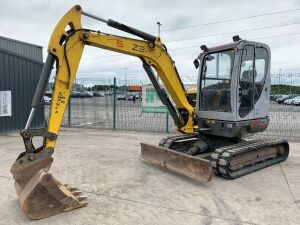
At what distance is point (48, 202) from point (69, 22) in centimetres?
282

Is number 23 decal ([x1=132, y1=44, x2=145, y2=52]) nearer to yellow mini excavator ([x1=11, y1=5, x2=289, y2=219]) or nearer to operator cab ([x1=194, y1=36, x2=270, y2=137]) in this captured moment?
yellow mini excavator ([x1=11, y1=5, x2=289, y2=219])

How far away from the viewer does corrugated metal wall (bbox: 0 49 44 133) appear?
39.6 ft

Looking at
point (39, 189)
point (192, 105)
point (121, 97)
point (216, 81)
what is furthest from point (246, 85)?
point (121, 97)

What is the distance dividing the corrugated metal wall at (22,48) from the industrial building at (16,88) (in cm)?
108

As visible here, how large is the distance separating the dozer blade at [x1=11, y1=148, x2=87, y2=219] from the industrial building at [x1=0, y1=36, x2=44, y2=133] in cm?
833

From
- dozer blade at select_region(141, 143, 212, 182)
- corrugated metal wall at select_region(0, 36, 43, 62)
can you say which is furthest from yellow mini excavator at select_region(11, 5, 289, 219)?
corrugated metal wall at select_region(0, 36, 43, 62)

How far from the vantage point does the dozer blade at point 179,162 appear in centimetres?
555

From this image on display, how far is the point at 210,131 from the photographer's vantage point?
6.99 meters

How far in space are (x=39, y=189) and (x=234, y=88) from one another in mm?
4236

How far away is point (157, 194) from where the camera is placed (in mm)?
5234

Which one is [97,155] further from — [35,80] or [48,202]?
[35,80]

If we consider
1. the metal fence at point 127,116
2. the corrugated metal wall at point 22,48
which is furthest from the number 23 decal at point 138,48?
the corrugated metal wall at point 22,48

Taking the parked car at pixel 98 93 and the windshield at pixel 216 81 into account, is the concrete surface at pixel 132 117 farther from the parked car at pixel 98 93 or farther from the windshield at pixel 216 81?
the windshield at pixel 216 81

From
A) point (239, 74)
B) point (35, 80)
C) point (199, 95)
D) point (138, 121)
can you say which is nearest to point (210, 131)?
point (199, 95)
